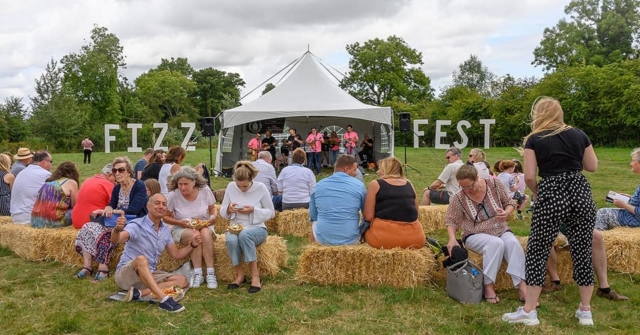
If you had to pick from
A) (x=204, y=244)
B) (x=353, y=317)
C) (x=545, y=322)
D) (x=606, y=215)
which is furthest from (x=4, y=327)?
(x=606, y=215)

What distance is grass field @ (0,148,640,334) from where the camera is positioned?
3.18m

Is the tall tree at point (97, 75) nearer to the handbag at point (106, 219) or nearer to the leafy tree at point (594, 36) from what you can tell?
the leafy tree at point (594, 36)

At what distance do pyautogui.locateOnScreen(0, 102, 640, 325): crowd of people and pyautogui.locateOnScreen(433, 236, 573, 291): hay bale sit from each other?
0.10 metres

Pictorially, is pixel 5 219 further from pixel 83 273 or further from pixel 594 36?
pixel 594 36

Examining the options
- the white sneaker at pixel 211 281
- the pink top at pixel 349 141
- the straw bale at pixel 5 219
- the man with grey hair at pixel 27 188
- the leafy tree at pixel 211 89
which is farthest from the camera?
the leafy tree at pixel 211 89

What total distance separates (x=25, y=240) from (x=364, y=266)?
3.42 meters

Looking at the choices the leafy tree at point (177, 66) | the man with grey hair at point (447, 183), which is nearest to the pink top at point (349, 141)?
the man with grey hair at point (447, 183)

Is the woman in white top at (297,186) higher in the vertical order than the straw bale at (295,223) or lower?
higher

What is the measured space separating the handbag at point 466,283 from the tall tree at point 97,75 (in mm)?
38533

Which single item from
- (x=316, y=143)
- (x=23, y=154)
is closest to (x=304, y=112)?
(x=316, y=143)

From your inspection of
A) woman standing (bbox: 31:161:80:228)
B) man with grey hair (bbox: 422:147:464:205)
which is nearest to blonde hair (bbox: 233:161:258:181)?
woman standing (bbox: 31:161:80:228)

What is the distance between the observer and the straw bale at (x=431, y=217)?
627cm

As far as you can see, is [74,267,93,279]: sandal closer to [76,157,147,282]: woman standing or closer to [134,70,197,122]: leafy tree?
[76,157,147,282]: woman standing

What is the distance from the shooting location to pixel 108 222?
436 centimetres
